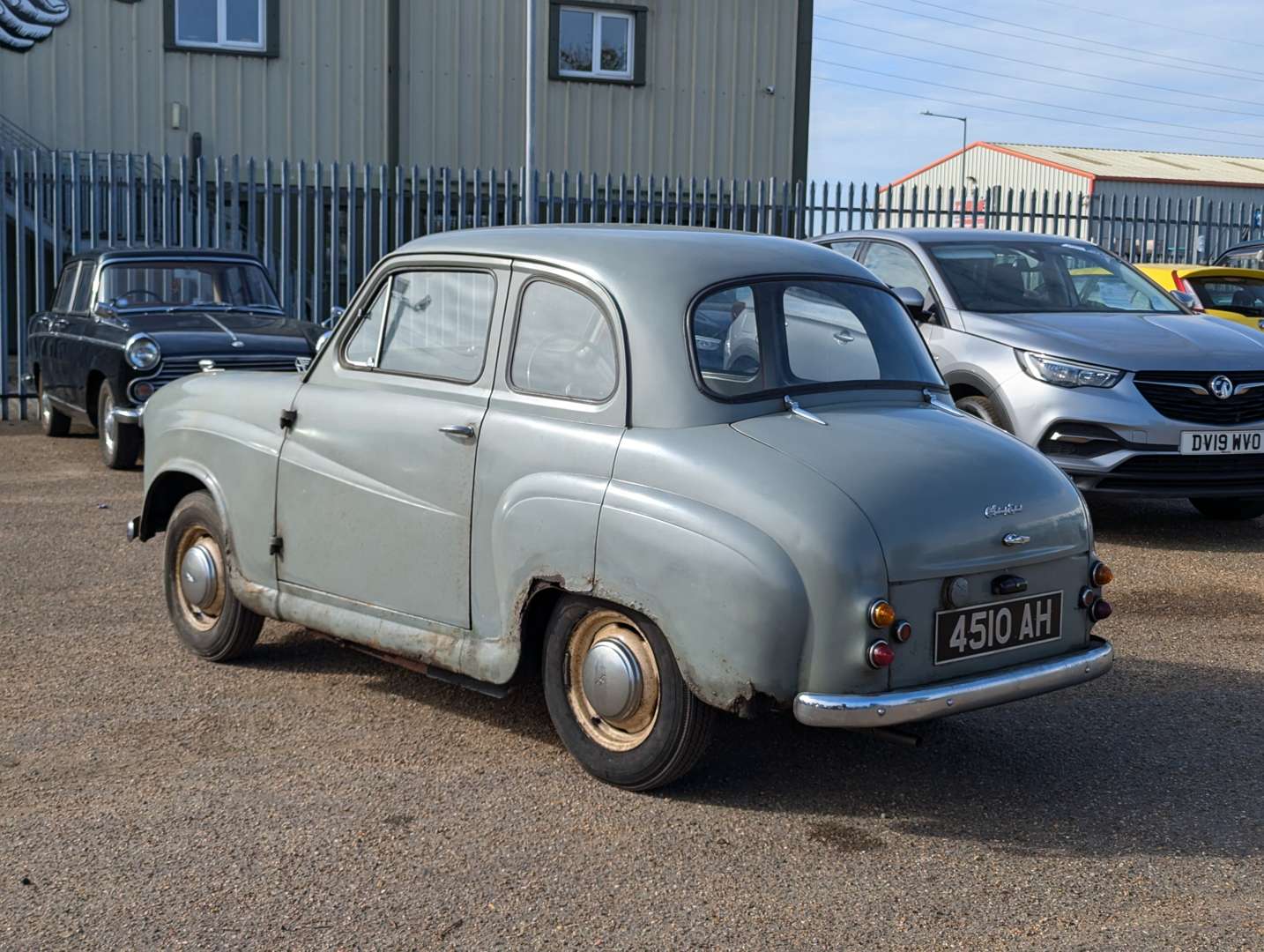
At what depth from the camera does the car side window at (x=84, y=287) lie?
490 inches

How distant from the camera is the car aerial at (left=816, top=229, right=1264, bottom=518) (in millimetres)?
8594

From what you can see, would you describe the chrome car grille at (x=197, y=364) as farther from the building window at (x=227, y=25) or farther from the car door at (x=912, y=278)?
the building window at (x=227, y=25)

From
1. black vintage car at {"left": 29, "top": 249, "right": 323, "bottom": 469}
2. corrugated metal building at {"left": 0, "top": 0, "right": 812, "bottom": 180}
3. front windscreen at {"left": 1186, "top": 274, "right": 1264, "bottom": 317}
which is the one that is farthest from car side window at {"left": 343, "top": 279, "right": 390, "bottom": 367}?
corrugated metal building at {"left": 0, "top": 0, "right": 812, "bottom": 180}

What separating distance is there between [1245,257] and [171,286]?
37.7 feet

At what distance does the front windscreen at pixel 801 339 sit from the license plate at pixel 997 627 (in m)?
0.93

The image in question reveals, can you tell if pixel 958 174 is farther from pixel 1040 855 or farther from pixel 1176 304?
pixel 1040 855

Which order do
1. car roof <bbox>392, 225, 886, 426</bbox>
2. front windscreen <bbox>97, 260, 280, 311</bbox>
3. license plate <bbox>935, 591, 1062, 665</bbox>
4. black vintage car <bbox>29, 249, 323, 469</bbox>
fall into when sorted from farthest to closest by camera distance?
1. front windscreen <bbox>97, 260, 280, 311</bbox>
2. black vintage car <bbox>29, 249, 323, 469</bbox>
3. car roof <bbox>392, 225, 886, 426</bbox>
4. license plate <bbox>935, 591, 1062, 665</bbox>

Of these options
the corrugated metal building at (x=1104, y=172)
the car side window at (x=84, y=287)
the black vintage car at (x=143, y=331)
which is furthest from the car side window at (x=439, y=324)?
the corrugated metal building at (x=1104, y=172)

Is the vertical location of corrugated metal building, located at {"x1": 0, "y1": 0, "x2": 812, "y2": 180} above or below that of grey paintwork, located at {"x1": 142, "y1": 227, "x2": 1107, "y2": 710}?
above

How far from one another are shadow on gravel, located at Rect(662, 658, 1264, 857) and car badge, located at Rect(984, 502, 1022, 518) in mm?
896

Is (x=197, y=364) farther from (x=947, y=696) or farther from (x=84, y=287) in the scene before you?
(x=947, y=696)

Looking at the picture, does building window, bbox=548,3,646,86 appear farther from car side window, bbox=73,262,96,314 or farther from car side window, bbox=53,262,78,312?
car side window, bbox=73,262,96,314

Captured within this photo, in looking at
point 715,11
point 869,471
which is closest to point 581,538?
point 869,471

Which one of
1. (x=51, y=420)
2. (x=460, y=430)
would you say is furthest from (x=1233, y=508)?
(x=51, y=420)
